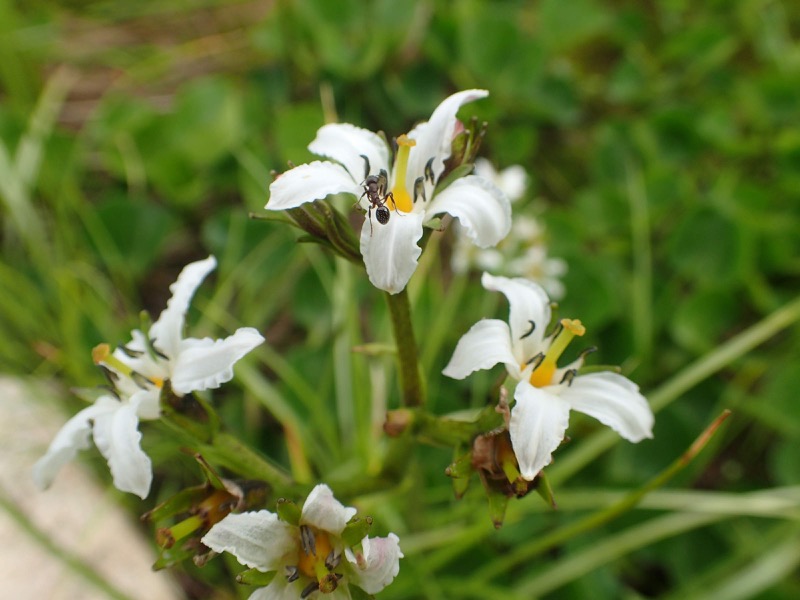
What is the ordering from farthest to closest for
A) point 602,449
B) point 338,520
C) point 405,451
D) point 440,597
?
point 602,449 → point 440,597 → point 405,451 → point 338,520

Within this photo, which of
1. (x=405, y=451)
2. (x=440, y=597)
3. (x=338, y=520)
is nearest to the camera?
(x=338, y=520)

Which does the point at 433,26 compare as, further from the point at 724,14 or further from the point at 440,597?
the point at 440,597

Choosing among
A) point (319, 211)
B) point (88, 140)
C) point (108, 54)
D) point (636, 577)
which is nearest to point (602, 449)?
point (636, 577)

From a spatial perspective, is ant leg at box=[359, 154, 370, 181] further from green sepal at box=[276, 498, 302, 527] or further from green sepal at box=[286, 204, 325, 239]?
green sepal at box=[276, 498, 302, 527]

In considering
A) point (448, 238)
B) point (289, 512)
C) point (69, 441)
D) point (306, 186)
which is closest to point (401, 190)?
point (306, 186)

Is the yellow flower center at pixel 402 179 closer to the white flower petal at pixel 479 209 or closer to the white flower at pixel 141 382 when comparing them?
the white flower petal at pixel 479 209

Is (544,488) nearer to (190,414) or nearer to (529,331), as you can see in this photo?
(529,331)
